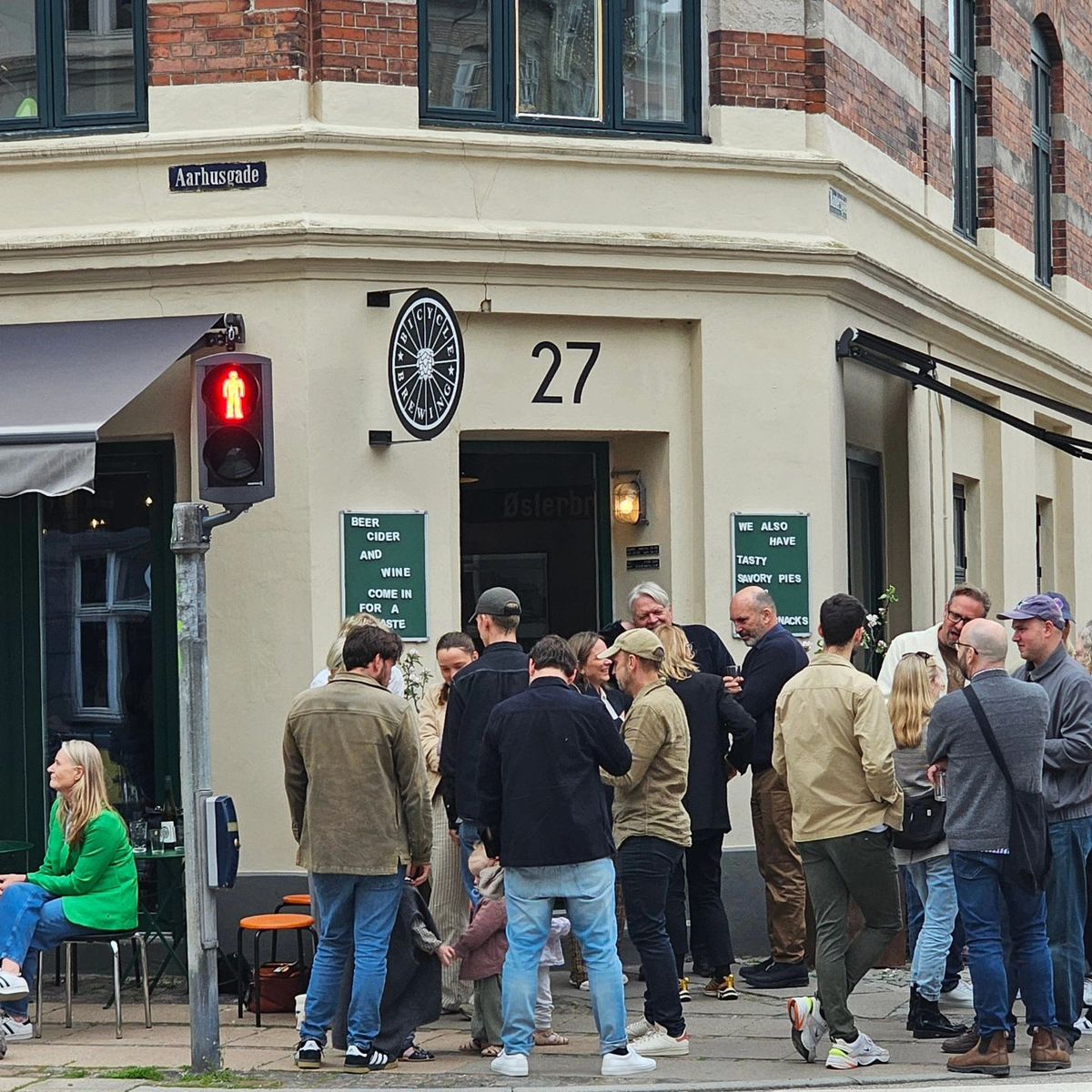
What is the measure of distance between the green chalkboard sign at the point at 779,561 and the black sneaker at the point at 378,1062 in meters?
4.18

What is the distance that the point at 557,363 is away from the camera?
39.1 feet

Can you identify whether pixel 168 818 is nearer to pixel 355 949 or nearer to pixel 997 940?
pixel 355 949

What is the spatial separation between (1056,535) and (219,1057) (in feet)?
37.4

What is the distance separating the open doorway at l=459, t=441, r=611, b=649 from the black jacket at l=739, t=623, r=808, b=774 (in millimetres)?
1916

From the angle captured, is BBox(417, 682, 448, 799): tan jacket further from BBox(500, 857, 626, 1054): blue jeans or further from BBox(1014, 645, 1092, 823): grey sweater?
BBox(1014, 645, 1092, 823): grey sweater

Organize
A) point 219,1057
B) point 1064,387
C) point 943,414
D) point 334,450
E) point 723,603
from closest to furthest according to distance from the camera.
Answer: point 219,1057, point 334,450, point 723,603, point 943,414, point 1064,387

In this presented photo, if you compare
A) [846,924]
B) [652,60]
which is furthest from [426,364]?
[846,924]

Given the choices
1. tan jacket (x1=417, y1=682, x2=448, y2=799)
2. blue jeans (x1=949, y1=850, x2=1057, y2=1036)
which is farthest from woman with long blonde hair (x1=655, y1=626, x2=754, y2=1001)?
blue jeans (x1=949, y1=850, x2=1057, y2=1036)

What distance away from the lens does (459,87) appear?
11875 millimetres

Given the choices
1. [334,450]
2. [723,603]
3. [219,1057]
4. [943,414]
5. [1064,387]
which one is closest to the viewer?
[219,1057]

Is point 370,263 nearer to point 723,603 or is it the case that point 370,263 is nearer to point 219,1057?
point 723,603

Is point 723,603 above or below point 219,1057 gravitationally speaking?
above

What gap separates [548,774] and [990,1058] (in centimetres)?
220

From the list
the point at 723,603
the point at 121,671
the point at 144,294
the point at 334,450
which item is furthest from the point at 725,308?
the point at 121,671
